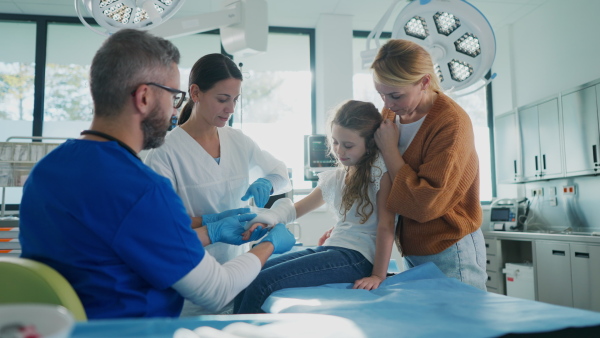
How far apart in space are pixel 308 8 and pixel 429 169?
367cm

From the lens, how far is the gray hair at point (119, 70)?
1156mm

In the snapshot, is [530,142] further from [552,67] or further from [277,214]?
[277,214]

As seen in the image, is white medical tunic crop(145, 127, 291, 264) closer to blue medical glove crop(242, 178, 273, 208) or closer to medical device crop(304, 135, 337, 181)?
blue medical glove crop(242, 178, 273, 208)

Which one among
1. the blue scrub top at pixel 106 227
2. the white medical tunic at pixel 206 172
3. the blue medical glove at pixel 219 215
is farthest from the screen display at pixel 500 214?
the blue scrub top at pixel 106 227

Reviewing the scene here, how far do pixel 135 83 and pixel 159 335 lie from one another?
0.63 metres

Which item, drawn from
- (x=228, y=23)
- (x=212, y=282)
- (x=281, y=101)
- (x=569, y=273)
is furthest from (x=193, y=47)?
(x=212, y=282)

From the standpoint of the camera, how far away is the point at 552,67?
4.65 m

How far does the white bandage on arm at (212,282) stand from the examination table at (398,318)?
125 mm

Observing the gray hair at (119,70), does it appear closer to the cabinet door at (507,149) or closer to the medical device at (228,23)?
the medical device at (228,23)

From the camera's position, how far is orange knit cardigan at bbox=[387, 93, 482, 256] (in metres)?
1.54

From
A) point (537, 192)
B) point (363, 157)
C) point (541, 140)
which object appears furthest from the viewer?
point (537, 192)

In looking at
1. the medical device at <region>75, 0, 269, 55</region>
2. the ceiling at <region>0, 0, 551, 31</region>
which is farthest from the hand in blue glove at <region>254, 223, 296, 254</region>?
the ceiling at <region>0, 0, 551, 31</region>


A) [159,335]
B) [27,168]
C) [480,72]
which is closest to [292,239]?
[159,335]

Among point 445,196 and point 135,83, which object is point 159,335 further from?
point 445,196
